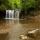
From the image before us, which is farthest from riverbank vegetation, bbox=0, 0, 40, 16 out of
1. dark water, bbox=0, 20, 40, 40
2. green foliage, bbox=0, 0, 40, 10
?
dark water, bbox=0, 20, 40, 40

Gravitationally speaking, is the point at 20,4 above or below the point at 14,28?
above

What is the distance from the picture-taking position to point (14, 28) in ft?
9.37

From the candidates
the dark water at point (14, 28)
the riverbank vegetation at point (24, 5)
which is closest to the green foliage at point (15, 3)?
the riverbank vegetation at point (24, 5)

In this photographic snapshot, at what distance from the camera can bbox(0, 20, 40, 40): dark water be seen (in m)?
2.47

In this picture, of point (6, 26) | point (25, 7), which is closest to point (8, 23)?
point (6, 26)

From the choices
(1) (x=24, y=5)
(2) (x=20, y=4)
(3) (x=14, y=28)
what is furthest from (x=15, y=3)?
(3) (x=14, y=28)

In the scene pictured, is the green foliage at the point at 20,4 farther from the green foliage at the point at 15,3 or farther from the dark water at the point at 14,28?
the dark water at the point at 14,28

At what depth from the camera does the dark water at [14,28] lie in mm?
2469

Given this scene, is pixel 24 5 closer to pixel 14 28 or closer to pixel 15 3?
pixel 15 3

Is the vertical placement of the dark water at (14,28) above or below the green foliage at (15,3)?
below

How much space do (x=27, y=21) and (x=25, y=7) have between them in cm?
53

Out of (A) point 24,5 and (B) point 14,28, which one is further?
(A) point 24,5

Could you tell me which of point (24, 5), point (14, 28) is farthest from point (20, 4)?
point (14, 28)

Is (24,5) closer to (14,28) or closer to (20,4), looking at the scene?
(20,4)
